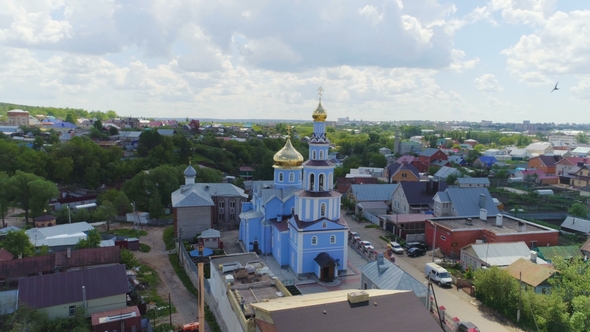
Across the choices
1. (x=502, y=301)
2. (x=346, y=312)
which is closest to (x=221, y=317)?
(x=346, y=312)

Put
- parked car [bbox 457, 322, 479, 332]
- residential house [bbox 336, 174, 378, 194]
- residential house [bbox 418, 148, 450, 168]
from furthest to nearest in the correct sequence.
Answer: residential house [bbox 418, 148, 450, 168]
residential house [bbox 336, 174, 378, 194]
parked car [bbox 457, 322, 479, 332]

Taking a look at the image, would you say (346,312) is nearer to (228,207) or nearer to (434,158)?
(228,207)

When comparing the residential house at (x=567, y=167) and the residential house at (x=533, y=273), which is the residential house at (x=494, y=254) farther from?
the residential house at (x=567, y=167)

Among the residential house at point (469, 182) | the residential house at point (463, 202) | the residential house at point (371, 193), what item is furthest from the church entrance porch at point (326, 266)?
the residential house at point (469, 182)

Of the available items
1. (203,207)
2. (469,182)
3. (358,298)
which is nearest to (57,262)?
(203,207)

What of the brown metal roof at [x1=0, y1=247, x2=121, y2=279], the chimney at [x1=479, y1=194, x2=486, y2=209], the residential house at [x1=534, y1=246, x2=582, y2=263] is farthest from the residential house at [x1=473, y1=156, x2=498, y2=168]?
the brown metal roof at [x1=0, y1=247, x2=121, y2=279]

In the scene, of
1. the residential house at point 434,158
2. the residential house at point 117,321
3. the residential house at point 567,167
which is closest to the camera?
the residential house at point 117,321

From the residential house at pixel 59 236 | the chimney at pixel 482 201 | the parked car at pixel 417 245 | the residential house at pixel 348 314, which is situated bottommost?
the parked car at pixel 417 245

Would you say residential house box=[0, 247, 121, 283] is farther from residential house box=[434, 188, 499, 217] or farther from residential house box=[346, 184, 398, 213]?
residential house box=[434, 188, 499, 217]
